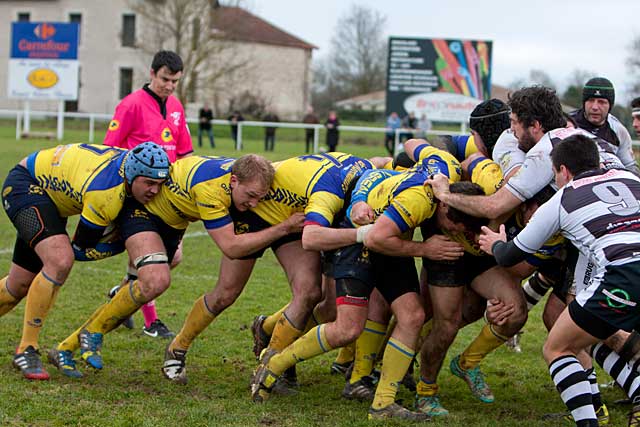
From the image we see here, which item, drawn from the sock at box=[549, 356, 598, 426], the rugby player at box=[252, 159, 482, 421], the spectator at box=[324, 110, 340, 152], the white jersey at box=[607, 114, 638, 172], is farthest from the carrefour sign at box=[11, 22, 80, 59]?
the sock at box=[549, 356, 598, 426]

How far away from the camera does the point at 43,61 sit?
32.0m

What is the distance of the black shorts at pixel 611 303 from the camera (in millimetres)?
4625

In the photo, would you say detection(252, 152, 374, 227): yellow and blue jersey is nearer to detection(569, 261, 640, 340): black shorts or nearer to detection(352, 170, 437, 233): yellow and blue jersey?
detection(352, 170, 437, 233): yellow and blue jersey

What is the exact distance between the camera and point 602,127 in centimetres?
732

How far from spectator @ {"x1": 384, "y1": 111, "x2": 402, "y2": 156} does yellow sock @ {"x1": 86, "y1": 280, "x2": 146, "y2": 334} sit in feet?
69.2

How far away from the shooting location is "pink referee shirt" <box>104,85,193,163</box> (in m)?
7.59

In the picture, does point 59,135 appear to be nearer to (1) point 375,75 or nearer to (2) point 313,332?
(2) point 313,332

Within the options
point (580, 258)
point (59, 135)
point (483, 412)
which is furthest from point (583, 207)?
point (59, 135)

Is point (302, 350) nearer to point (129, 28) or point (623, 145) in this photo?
point (623, 145)

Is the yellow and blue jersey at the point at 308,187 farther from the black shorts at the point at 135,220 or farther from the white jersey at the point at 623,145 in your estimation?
the white jersey at the point at 623,145

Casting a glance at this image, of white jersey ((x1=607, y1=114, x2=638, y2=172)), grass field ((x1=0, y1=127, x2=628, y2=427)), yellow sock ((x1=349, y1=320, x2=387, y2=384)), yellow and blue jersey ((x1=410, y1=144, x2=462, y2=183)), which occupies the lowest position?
grass field ((x1=0, y1=127, x2=628, y2=427))

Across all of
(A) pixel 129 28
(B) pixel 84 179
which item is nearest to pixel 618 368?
(B) pixel 84 179

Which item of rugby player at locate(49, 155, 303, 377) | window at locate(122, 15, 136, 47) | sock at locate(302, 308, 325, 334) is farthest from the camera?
window at locate(122, 15, 136, 47)

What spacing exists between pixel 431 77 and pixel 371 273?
29.1 m
